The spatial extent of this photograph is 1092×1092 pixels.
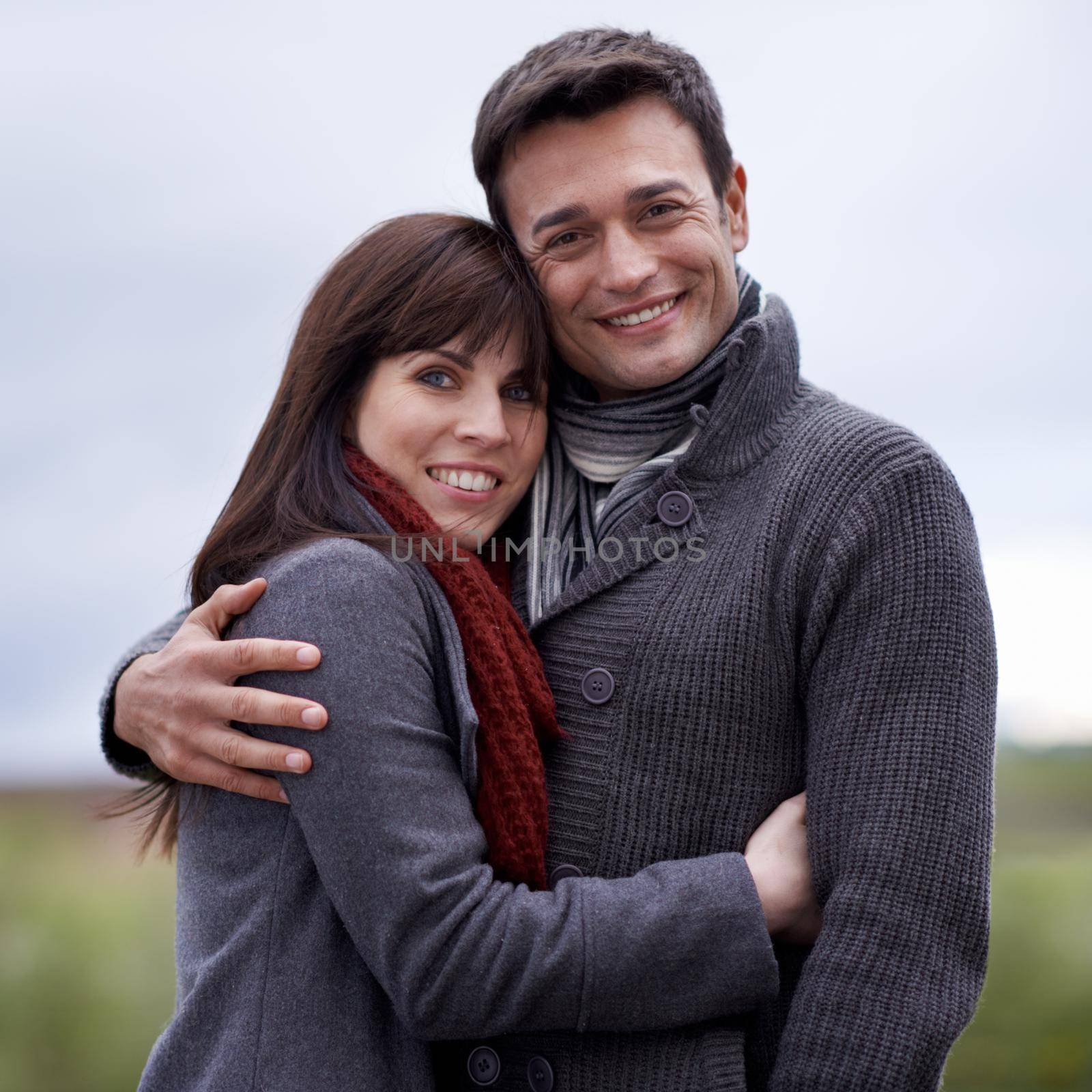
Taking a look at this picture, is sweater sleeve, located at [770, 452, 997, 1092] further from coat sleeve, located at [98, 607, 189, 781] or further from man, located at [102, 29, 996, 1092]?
coat sleeve, located at [98, 607, 189, 781]

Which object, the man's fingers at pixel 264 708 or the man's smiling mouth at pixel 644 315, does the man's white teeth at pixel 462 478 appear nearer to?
the man's smiling mouth at pixel 644 315

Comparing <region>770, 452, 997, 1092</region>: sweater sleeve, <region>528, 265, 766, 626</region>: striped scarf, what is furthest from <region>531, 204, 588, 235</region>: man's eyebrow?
<region>770, 452, 997, 1092</region>: sweater sleeve

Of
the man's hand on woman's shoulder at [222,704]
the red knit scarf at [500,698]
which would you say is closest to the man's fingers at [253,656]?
the man's hand on woman's shoulder at [222,704]

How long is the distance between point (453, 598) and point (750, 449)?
0.47 metres

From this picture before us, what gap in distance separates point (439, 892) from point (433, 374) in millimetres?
741

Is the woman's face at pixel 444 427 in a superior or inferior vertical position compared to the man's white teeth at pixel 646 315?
inferior

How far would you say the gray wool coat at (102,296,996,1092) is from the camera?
1383 millimetres

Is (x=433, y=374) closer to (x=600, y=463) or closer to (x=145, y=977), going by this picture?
(x=600, y=463)

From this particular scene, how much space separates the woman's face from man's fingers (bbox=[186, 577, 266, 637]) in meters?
0.28

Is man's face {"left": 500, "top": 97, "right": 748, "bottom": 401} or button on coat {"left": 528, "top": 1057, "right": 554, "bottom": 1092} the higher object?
man's face {"left": 500, "top": 97, "right": 748, "bottom": 401}

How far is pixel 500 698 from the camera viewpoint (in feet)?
4.86

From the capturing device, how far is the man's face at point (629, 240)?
1767 millimetres

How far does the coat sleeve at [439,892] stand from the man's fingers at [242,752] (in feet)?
0.05

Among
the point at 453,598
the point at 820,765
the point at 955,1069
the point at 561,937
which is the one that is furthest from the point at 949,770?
the point at 955,1069
